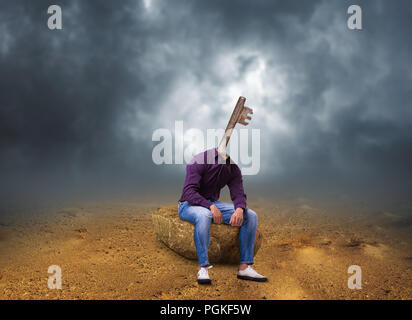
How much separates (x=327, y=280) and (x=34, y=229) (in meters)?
7.01

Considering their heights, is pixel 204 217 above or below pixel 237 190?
below

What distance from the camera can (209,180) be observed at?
18.7 ft

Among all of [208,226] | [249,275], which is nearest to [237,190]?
[208,226]

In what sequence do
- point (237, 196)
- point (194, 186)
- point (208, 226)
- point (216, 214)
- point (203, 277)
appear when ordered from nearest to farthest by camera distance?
1. point (203, 277)
2. point (208, 226)
3. point (216, 214)
4. point (194, 186)
5. point (237, 196)

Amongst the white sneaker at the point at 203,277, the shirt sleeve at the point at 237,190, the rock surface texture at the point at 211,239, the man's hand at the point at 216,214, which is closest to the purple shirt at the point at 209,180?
the shirt sleeve at the point at 237,190

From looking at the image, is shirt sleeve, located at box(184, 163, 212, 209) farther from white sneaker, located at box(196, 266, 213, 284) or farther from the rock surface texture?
white sneaker, located at box(196, 266, 213, 284)

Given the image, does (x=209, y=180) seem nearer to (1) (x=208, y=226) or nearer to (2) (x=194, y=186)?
(2) (x=194, y=186)

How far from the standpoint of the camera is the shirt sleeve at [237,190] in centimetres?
553

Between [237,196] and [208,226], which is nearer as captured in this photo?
[208,226]

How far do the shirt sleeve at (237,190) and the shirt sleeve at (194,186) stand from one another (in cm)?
50

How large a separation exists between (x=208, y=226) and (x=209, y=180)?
2.96ft

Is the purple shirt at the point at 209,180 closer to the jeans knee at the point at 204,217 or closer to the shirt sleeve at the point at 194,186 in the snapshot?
the shirt sleeve at the point at 194,186

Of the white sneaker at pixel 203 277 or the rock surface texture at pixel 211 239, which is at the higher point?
the rock surface texture at pixel 211 239

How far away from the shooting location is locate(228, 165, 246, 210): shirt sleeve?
553cm
